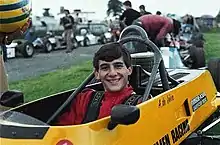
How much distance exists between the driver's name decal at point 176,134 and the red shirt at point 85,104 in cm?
42

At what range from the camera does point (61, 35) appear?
75.3 feet

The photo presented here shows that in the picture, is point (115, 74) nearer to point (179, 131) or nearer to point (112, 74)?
point (112, 74)

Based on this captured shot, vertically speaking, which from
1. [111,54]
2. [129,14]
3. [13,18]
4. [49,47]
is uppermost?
[129,14]

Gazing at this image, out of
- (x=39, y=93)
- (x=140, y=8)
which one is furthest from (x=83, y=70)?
(x=39, y=93)

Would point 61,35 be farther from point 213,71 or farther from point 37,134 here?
point 37,134

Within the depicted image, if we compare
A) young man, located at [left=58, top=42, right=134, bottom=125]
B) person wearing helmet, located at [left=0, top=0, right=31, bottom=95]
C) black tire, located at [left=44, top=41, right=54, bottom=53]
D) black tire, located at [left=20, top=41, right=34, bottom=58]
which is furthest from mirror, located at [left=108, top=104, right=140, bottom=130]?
black tire, located at [left=44, top=41, right=54, bottom=53]

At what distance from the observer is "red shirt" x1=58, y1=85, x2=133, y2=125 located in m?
3.44

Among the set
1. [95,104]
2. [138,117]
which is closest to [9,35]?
[95,104]

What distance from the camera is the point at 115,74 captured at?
3391 millimetres

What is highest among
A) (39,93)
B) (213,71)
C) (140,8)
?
(140,8)

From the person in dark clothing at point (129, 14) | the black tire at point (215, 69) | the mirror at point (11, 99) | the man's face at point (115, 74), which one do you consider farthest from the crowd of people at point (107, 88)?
the person in dark clothing at point (129, 14)

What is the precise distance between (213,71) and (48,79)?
4627 mm

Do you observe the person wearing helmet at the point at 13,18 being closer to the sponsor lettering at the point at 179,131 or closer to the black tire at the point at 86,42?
the sponsor lettering at the point at 179,131

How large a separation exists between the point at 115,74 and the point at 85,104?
0.41 meters
